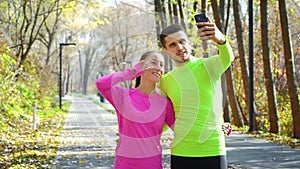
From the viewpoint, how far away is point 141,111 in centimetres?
365

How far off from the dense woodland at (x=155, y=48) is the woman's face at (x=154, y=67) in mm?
50

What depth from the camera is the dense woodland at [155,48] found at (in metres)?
3.81

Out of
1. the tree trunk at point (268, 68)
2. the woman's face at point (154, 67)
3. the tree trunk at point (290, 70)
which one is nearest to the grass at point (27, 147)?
the woman's face at point (154, 67)

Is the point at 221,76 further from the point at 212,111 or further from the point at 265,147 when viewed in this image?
the point at 265,147

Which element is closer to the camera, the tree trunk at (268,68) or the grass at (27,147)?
the grass at (27,147)

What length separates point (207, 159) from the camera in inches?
139

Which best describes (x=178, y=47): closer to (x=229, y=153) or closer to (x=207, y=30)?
(x=207, y=30)

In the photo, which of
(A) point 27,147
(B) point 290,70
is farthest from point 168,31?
(B) point 290,70

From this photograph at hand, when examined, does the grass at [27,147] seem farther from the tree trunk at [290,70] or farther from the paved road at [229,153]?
the tree trunk at [290,70]

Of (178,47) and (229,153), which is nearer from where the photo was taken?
(178,47)

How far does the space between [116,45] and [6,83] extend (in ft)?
48.2

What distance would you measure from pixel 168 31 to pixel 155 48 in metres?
0.23

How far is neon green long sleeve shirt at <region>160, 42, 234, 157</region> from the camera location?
3.48 meters

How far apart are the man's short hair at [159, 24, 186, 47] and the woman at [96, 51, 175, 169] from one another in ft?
0.34
